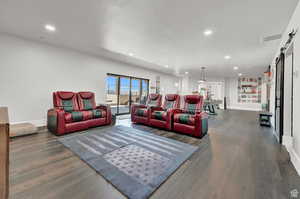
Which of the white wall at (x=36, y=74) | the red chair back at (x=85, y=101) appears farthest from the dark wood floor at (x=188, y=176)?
the red chair back at (x=85, y=101)

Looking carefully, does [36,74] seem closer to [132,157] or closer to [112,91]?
[112,91]

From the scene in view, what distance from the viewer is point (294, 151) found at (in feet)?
7.05

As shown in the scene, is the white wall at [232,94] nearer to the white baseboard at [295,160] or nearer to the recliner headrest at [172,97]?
the recliner headrest at [172,97]

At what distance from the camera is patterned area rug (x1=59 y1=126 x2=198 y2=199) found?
1.65m

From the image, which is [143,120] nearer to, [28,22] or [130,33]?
[130,33]

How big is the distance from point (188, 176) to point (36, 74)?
15.9 ft

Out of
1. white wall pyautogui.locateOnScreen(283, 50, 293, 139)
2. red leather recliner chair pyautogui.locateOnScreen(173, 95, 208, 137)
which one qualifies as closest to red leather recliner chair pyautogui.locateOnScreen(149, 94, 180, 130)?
red leather recliner chair pyautogui.locateOnScreen(173, 95, 208, 137)

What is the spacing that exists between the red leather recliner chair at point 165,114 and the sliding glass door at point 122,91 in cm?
139

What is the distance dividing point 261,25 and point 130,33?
286cm

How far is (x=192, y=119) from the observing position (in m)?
3.45

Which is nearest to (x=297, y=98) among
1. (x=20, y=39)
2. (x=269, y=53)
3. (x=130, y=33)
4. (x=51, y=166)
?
(x=269, y=53)

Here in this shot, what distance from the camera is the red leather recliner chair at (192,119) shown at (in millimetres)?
3324

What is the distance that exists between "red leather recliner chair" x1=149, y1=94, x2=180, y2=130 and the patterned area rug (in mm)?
680

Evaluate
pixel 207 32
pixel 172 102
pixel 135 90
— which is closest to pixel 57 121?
pixel 172 102
